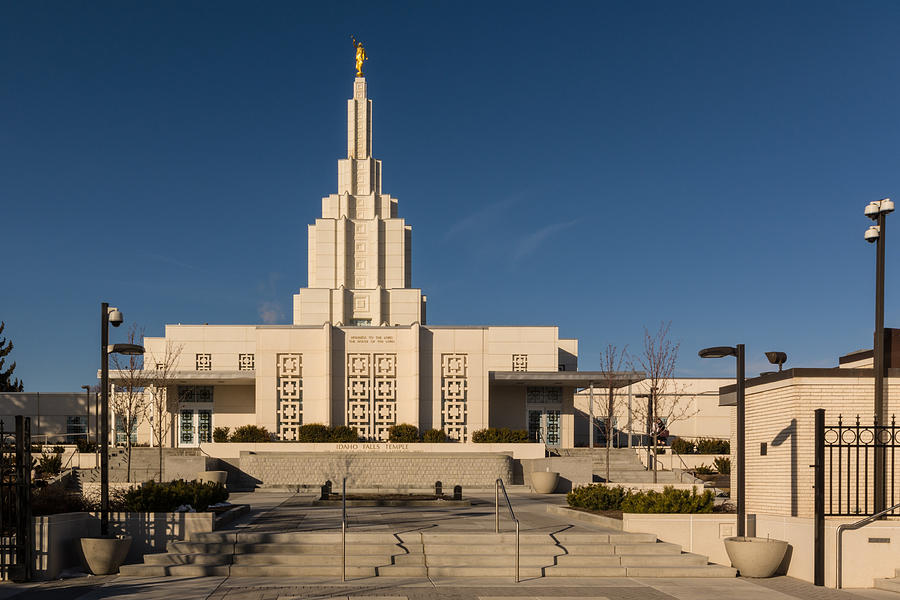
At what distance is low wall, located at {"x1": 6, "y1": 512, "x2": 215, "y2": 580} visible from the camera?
47.0 ft

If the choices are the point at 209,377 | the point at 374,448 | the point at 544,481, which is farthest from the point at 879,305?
the point at 209,377

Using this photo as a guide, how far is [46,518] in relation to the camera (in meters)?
→ 14.4

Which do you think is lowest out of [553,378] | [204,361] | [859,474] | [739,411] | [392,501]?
[392,501]

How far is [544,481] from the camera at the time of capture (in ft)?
105

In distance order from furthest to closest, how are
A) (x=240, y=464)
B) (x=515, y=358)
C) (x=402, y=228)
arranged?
(x=402, y=228), (x=515, y=358), (x=240, y=464)

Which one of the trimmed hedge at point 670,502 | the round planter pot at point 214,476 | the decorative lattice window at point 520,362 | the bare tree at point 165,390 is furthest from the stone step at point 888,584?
the bare tree at point 165,390

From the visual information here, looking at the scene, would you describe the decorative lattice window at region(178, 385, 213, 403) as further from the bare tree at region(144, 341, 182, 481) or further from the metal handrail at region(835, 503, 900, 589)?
the metal handrail at region(835, 503, 900, 589)

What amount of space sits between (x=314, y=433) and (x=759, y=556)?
28.6 metres

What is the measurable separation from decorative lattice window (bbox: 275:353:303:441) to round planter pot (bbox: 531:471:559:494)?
47.9ft

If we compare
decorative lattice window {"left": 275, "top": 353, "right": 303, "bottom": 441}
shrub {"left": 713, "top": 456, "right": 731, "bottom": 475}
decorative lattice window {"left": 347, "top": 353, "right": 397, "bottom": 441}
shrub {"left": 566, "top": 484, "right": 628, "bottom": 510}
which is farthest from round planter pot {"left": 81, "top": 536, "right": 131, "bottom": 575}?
shrub {"left": 713, "top": 456, "right": 731, "bottom": 475}

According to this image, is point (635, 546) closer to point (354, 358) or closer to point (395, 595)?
point (395, 595)

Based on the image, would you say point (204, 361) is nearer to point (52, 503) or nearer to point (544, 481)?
point (544, 481)

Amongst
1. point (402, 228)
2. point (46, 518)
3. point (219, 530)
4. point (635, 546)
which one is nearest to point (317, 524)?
point (219, 530)

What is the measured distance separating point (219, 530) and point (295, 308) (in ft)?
126
